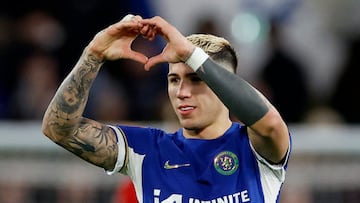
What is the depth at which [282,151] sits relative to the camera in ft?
22.1

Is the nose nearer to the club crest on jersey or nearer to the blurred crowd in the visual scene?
the club crest on jersey

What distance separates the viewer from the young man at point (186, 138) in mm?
6594

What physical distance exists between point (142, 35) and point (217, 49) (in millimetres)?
481

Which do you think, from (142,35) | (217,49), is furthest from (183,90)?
(142,35)

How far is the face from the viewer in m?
6.72

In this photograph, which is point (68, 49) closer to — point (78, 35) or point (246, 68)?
point (78, 35)

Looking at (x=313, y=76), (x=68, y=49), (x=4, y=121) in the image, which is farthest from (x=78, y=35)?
(x=313, y=76)

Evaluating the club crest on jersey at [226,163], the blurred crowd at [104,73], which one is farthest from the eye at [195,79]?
the blurred crowd at [104,73]

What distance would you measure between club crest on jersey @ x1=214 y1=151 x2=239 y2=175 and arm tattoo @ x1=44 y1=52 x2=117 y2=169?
53 cm

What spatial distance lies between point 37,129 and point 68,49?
120cm

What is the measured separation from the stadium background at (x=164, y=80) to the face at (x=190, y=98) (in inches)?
156

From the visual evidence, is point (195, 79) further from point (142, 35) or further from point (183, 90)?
point (142, 35)

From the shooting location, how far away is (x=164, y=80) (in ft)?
40.0

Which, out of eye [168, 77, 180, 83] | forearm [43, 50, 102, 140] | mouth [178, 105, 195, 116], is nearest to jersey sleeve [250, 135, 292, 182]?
mouth [178, 105, 195, 116]
